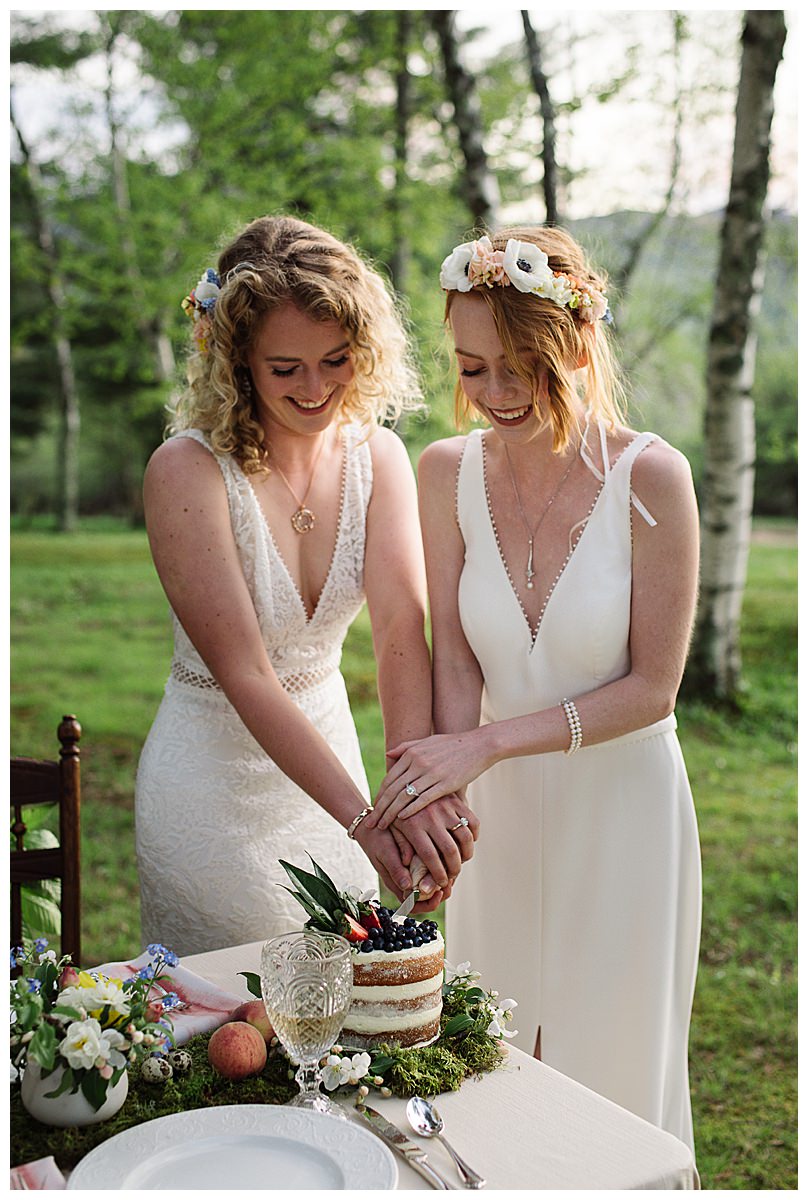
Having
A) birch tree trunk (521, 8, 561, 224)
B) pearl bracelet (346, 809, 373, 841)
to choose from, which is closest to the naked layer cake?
pearl bracelet (346, 809, 373, 841)

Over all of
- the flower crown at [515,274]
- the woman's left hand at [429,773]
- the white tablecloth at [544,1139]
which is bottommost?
the white tablecloth at [544,1139]

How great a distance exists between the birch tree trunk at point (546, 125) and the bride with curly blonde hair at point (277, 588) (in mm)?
4682

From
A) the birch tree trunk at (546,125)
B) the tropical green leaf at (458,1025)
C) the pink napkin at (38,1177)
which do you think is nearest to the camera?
the pink napkin at (38,1177)

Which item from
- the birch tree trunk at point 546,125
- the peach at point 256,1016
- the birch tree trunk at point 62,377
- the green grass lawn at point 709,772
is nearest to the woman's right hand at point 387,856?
the peach at point 256,1016

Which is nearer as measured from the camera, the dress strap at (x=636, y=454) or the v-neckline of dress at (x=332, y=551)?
the dress strap at (x=636, y=454)

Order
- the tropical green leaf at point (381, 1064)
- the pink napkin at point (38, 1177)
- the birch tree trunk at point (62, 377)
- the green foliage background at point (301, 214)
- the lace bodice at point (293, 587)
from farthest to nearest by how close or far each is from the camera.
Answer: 1. the birch tree trunk at point (62, 377)
2. the green foliage background at point (301, 214)
3. the lace bodice at point (293, 587)
4. the tropical green leaf at point (381, 1064)
5. the pink napkin at point (38, 1177)

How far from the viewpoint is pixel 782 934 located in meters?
4.74

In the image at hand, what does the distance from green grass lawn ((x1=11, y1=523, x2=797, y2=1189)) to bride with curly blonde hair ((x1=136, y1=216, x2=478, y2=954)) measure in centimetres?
160

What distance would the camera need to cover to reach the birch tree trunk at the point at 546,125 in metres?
6.96

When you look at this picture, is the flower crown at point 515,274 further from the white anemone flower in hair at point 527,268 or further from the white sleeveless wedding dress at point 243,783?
the white sleeveless wedding dress at point 243,783

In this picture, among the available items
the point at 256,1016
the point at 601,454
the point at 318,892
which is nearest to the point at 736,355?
the point at 601,454

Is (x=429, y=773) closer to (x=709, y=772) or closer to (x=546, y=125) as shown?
(x=709, y=772)

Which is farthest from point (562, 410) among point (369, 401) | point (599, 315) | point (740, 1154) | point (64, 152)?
point (64, 152)

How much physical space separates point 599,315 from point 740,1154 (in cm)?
234
